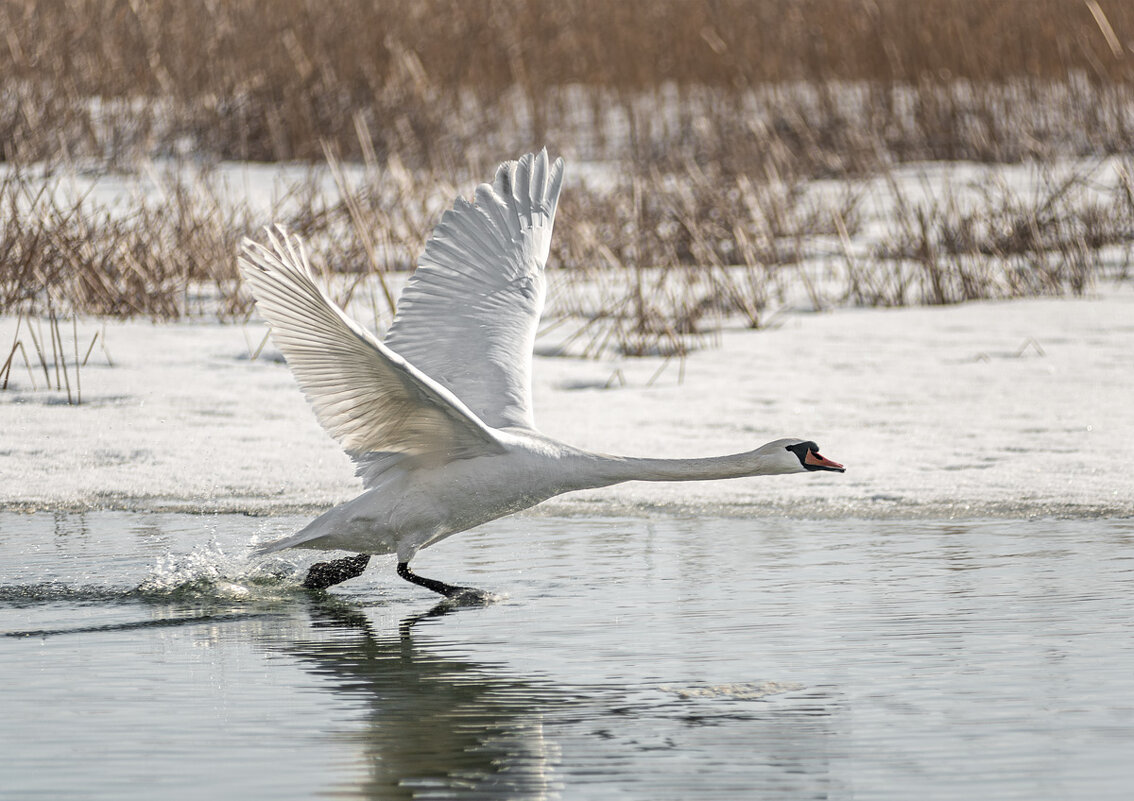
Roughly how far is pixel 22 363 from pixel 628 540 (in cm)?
394

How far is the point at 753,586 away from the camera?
5.32m

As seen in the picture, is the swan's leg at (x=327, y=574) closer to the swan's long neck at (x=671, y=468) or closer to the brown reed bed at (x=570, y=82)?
the swan's long neck at (x=671, y=468)

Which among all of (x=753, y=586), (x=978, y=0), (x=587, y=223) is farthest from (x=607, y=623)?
(x=978, y=0)

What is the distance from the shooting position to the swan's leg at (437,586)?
5373 millimetres

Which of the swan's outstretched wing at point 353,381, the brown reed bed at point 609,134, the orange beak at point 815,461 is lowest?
the orange beak at point 815,461

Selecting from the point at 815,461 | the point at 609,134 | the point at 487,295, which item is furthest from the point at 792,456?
the point at 609,134

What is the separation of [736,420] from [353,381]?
124 inches

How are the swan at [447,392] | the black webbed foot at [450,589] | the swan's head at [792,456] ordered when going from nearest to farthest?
the swan at [447,392] < the black webbed foot at [450,589] < the swan's head at [792,456]

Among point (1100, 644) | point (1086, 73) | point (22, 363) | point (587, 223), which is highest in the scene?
point (1086, 73)

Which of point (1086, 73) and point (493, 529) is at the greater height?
point (1086, 73)

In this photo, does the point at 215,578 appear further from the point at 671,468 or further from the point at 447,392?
the point at 671,468

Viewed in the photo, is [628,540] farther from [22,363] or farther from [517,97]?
[517,97]

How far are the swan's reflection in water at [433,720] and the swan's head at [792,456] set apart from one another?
1327 millimetres

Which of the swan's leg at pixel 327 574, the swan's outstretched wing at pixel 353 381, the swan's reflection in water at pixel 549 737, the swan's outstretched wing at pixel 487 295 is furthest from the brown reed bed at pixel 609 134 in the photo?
the swan's reflection in water at pixel 549 737
